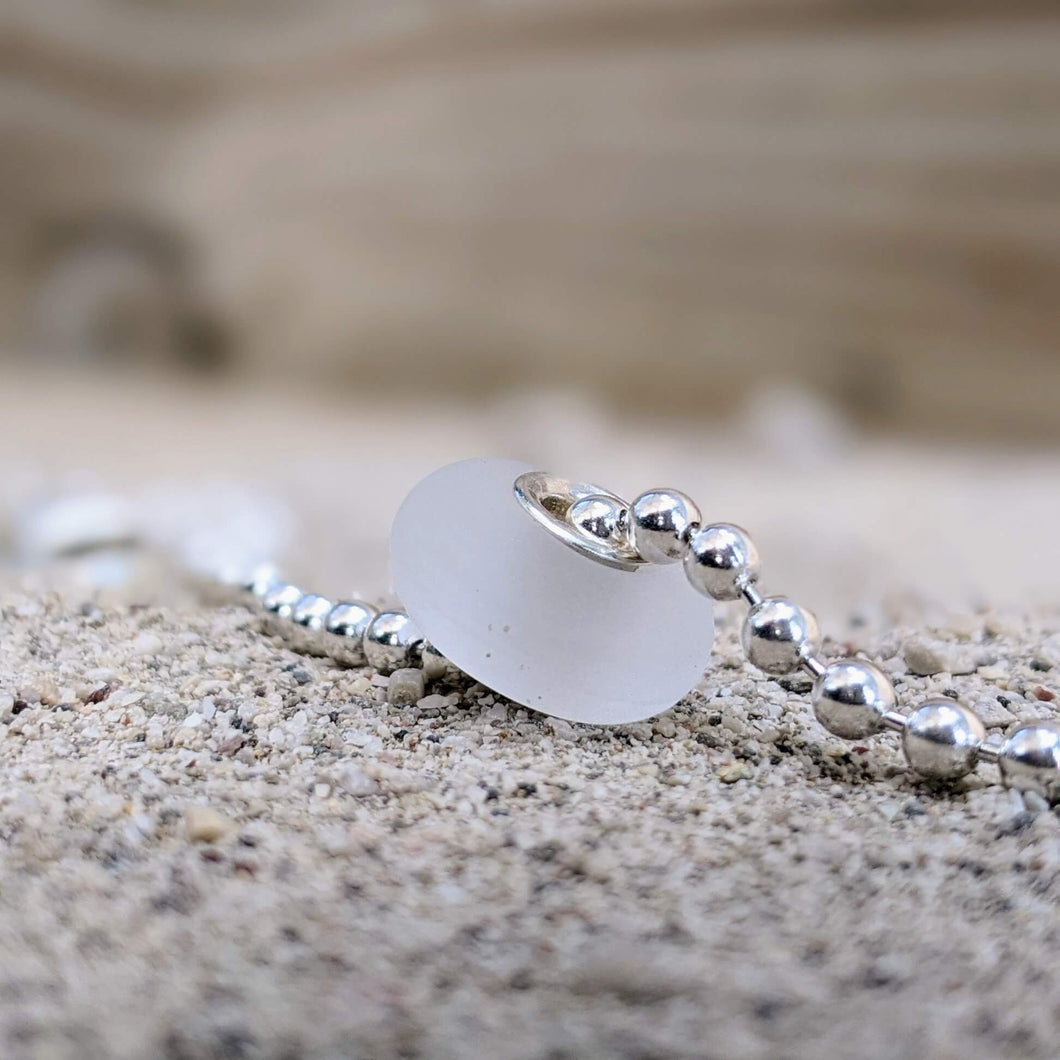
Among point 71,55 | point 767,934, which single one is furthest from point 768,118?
point 767,934

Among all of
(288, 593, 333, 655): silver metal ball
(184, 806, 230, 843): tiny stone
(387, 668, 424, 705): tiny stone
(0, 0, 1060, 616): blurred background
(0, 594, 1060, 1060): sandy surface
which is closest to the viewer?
(0, 594, 1060, 1060): sandy surface

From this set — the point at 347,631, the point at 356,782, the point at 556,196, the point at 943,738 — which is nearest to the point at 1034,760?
the point at 943,738

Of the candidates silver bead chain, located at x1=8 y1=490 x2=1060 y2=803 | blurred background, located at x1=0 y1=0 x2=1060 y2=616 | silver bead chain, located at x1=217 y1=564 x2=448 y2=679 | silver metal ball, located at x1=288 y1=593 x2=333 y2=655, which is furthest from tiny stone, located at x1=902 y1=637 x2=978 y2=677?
blurred background, located at x1=0 y1=0 x2=1060 y2=616

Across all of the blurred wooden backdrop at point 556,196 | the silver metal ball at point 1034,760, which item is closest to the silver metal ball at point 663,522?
the silver metal ball at point 1034,760

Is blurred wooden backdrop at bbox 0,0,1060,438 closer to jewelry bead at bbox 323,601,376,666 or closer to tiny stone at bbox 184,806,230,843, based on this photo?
jewelry bead at bbox 323,601,376,666

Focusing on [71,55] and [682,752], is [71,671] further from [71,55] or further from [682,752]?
[71,55]

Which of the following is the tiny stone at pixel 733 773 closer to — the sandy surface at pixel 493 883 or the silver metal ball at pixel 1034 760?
the sandy surface at pixel 493 883
